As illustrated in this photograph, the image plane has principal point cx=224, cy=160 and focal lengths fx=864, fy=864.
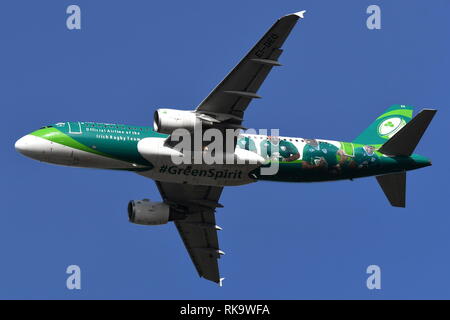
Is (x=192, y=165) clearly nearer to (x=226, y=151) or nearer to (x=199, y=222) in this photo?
(x=226, y=151)

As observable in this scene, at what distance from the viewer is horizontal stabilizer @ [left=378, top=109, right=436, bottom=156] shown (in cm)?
5756

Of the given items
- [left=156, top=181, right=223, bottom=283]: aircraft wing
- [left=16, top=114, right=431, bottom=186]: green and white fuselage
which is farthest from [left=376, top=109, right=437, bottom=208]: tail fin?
[left=156, top=181, right=223, bottom=283]: aircraft wing

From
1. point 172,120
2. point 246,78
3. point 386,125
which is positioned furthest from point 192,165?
point 386,125

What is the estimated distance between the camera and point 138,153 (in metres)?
54.8

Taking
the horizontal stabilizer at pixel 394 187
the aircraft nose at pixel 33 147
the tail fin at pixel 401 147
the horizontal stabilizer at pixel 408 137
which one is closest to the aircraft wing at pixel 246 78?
the aircraft nose at pixel 33 147

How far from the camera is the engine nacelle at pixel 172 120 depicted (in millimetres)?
52938

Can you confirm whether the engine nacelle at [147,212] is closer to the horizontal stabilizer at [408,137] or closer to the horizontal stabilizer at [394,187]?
the horizontal stabilizer at [394,187]

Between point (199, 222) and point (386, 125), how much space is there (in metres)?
15.5

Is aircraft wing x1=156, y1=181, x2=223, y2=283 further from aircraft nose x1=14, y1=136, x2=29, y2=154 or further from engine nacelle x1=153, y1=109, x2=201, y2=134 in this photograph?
aircraft nose x1=14, y1=136, x2=29, y2=154

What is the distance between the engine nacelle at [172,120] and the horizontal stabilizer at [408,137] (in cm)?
1405

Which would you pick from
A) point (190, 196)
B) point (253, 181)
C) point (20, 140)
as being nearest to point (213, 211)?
point (190, 196)

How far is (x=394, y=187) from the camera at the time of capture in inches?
2403

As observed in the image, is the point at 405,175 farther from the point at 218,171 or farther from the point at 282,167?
the point at 218,171

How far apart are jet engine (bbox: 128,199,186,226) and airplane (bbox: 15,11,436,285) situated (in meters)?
0.07
